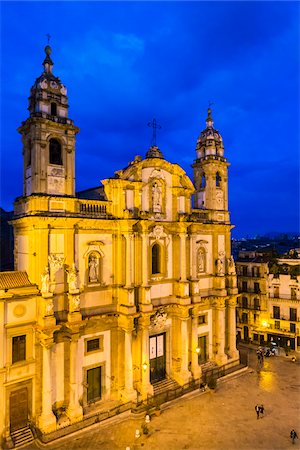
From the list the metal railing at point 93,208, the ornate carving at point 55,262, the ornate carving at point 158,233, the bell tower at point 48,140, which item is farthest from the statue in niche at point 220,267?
the ornate carving at point 55,262

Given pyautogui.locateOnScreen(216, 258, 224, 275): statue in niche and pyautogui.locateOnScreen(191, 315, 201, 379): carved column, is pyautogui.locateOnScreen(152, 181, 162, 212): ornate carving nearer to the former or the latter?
pyautogui.locateOnScreen(216, 258, 224, 275): statue in niche

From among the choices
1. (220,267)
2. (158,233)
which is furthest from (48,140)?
(220,267)

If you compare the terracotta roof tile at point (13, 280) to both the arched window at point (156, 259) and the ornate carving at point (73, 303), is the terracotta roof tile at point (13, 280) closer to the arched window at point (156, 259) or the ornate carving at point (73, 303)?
the ornate carving at point (73, 303)

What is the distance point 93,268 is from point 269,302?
23.8 m

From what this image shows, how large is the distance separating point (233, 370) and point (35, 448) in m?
18.5

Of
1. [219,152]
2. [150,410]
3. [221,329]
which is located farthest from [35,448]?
[219,152]

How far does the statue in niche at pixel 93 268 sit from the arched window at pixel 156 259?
5.57m

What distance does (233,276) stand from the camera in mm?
33125

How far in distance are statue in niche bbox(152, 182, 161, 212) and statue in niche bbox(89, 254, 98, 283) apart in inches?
272

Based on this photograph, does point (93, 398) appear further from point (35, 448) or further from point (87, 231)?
point (87, 231)

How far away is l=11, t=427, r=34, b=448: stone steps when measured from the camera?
20125 millimetres

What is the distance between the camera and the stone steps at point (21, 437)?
20.1 m

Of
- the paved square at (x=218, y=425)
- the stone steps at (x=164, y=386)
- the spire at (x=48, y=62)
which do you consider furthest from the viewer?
the stone steps at (x=164, y=386)

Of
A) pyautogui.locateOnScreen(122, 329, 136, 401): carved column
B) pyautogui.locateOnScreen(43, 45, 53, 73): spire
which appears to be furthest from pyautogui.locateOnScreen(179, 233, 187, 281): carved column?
pyautogui.locateOnScreen(43, 45, 53, 73): spire
